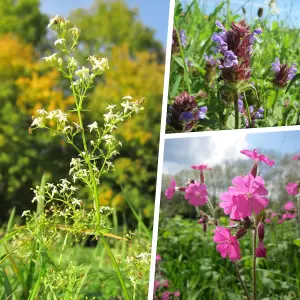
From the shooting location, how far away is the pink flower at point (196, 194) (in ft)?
9.67

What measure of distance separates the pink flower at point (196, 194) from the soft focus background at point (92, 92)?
1669 millimetres

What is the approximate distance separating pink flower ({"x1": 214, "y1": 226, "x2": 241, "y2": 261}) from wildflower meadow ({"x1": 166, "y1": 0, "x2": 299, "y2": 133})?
0.43m

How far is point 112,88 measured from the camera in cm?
492

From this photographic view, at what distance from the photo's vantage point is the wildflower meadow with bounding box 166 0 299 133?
2.66m

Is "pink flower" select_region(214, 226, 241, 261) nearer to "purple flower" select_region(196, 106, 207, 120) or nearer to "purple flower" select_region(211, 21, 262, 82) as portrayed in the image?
"purple flower" select_region(196, 106, 207, 120)

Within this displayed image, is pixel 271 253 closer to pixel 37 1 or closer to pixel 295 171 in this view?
pixel 295 171

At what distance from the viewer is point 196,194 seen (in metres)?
2.97

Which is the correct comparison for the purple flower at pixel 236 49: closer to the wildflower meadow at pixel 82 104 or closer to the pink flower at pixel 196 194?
the pink flower at pixel 196 194

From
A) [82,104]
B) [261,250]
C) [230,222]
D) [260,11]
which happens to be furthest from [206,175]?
[82,104]

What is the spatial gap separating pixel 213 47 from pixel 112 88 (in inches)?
81.7

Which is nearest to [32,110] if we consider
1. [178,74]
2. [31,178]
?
[31,178]

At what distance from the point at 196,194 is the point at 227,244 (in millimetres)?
324

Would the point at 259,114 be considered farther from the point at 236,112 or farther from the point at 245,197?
the point at 245,197

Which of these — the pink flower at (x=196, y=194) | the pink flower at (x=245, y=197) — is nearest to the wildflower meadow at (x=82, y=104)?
the pink flower at (x=196, y=194)
